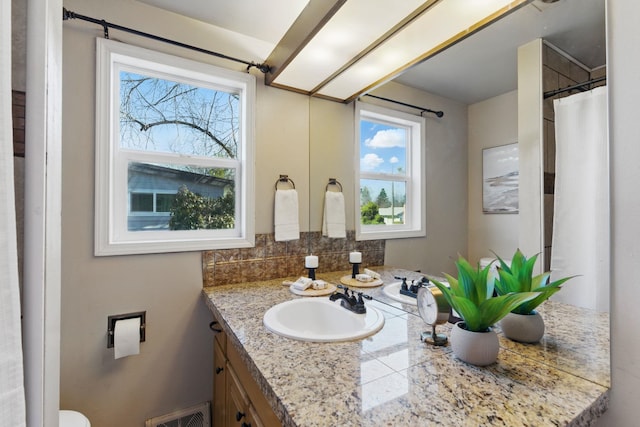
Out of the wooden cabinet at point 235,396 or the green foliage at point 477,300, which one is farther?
the wooden cabinet at point 235,396


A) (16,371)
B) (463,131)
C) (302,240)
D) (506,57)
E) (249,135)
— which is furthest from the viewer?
(302,240)

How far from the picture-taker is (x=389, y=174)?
1.34 metres

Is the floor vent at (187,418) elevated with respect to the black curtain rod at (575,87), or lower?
lower

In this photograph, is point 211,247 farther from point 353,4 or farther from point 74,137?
point 353,4

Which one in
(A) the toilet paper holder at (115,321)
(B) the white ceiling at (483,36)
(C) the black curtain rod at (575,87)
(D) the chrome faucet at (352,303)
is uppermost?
(B) the white ceiling at (483,36)

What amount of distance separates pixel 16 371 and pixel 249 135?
1.55m

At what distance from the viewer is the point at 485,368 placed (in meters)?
0.76

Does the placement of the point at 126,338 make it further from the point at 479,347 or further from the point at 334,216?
the point at 479,347

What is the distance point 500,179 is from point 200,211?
154 centimetres

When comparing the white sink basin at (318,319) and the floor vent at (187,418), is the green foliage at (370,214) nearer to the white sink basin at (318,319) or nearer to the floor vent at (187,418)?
the white sink basin at (318,319)

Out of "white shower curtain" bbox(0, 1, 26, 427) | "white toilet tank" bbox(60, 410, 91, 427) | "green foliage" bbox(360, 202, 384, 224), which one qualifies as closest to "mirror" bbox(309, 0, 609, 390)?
"green foliage" bbox(360, 202, 384, 224)

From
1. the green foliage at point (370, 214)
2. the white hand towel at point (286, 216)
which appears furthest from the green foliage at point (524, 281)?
the white hand towel at point (286, 216)

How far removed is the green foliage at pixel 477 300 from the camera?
29.5 inches

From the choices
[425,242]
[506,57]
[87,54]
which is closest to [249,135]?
[87,54]
